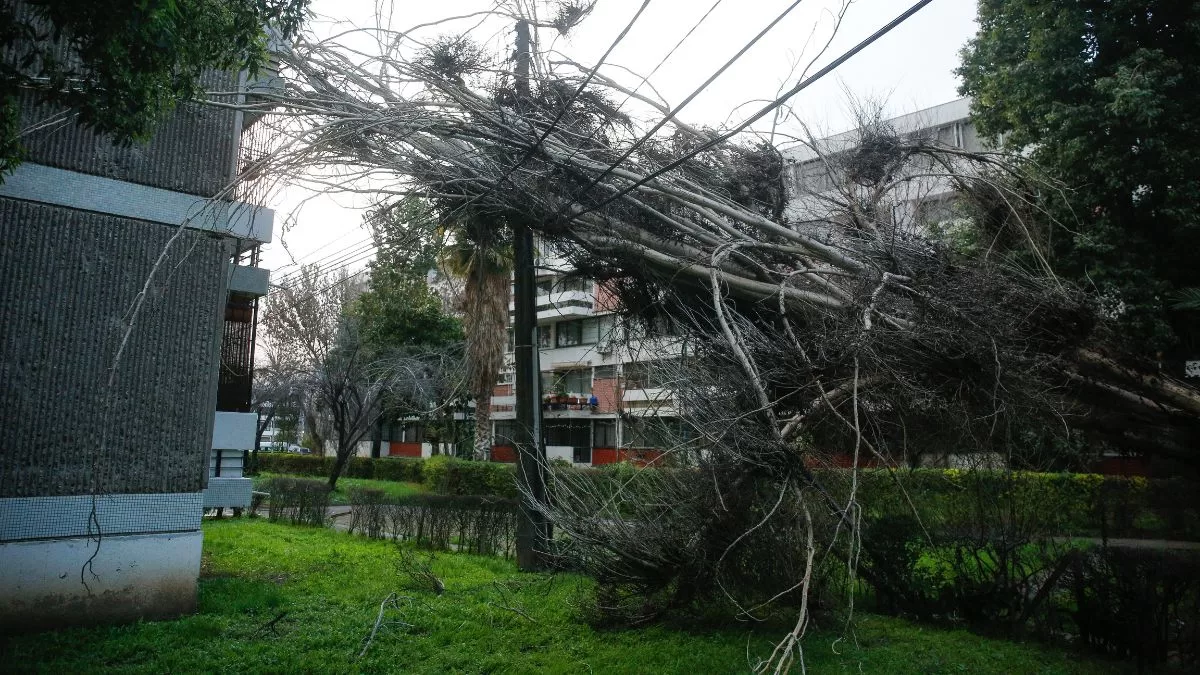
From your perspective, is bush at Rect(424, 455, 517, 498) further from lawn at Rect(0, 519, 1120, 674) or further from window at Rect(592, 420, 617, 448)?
lawn at Rect(0, 519, 1120, 674)

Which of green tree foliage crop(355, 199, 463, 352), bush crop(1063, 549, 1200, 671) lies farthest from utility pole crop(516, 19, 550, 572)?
green tree foliage crop(355, 199, 463, 352)

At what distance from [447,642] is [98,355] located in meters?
4.67

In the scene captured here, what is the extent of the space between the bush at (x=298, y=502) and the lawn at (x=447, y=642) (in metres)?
6.74

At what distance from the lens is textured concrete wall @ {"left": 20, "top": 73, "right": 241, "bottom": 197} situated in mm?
7895

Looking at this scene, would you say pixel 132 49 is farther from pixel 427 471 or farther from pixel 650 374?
pixel 427 471

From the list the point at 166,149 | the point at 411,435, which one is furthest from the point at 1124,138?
the point at 411,435

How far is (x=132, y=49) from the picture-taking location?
5.47 m

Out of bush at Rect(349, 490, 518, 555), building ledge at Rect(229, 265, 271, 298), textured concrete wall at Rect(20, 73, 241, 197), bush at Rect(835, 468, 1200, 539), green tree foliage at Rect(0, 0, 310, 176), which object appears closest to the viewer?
green tree foliage at Rect(0, 0, 310, 176)

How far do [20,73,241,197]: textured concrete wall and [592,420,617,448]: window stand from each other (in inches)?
1037

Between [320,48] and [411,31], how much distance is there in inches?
41.9

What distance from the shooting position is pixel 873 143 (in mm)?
10648

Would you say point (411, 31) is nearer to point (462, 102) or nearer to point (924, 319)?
point (462, 102)

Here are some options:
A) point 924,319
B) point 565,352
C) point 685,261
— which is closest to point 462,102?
point 685,261

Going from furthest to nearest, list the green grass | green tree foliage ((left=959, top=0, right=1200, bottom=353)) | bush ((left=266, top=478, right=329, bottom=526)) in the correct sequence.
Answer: the green grass → bush ((left=266, top=478, right=329, bottom=526)) → green tree foliage ((left=959, top=0, right=1200, bottom=353))
